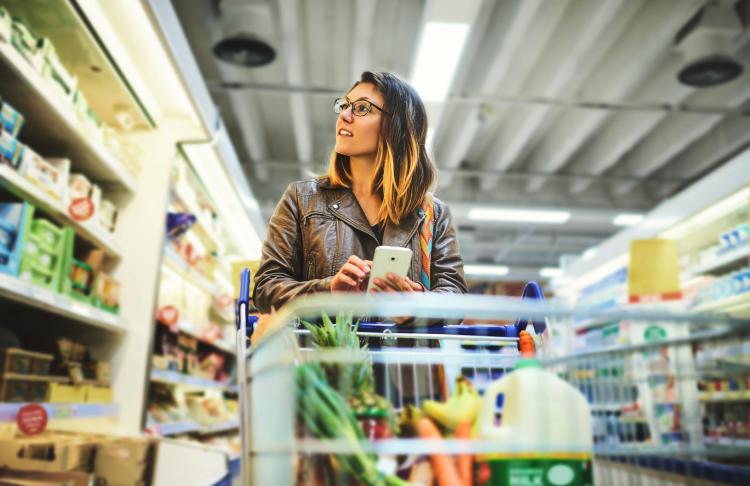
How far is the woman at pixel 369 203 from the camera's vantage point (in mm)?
1849

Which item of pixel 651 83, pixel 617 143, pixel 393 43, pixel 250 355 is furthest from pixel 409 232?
pixel 617 143

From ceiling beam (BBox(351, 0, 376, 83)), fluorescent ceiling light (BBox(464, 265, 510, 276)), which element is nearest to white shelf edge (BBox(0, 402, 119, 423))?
ceiling beam (BBox(351, 0, 376, 83))

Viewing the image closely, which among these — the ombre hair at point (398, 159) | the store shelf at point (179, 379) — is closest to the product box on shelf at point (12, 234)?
the ombre hair at point (398, 159)

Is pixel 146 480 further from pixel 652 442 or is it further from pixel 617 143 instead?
pixel 617 143

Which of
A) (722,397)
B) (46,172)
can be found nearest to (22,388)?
(46,172)

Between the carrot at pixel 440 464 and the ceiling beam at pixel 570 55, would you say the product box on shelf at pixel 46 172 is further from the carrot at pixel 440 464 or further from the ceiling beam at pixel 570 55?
the ceiling beam at pixel 570 55

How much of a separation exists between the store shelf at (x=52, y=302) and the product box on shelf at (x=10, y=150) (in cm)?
44

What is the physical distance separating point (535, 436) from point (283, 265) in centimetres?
104

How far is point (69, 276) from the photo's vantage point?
2.80 meters

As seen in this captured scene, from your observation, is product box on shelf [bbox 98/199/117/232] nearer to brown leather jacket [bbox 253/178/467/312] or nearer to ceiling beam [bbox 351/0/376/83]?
brown leather jacket [bbox 253/178/467/312]

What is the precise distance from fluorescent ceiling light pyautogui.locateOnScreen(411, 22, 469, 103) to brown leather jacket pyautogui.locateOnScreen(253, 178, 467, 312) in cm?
307

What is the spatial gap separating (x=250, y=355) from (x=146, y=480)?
1.92 metres

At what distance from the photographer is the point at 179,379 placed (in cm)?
412

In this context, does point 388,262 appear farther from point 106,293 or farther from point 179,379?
point 179,379
